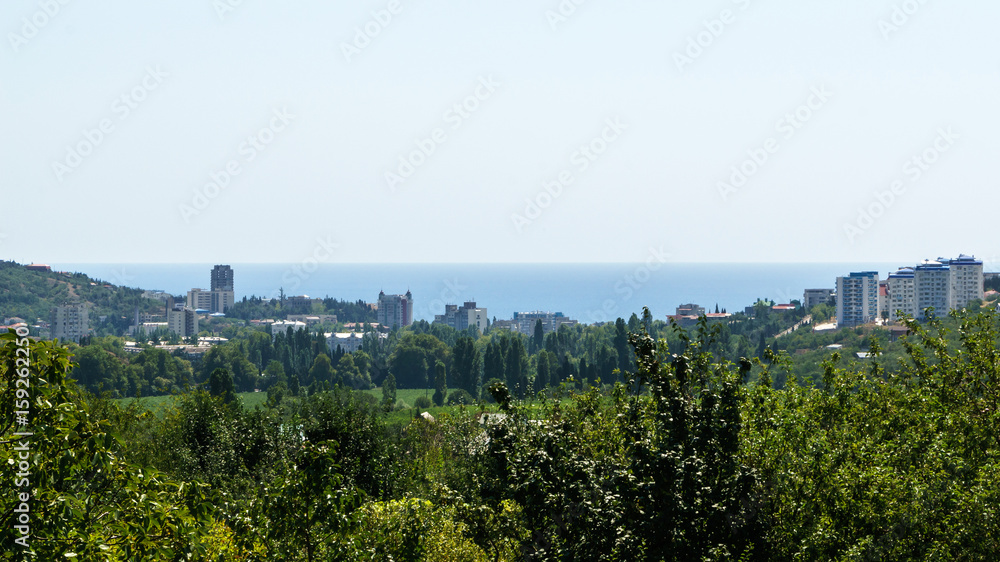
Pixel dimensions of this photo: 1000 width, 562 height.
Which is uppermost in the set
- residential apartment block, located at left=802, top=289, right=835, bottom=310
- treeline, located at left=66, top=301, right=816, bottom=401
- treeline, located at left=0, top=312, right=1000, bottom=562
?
treeline, located at left=0, top=312, right=1000, bottom=562

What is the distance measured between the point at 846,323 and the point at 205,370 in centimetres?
10909

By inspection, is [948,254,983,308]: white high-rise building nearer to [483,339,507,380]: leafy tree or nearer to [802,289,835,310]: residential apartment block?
[802,289,835,310]: residential apartment block

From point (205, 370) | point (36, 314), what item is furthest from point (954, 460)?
point (36, 314)

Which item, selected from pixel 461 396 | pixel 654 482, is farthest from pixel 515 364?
pixel 654 482

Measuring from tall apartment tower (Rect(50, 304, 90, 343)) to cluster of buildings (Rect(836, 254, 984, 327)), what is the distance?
155858 millimetres

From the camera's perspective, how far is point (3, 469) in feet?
18.7

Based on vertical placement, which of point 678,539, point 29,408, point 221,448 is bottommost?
point 221,448

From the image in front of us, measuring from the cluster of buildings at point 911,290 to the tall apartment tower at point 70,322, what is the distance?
511 ft

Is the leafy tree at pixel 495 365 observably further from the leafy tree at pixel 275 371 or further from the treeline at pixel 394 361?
the leafy tree at pixel 275 371

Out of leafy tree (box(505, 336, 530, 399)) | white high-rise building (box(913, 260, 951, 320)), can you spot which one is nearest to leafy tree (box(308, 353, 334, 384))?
leafy tree (box(505, 336, 530, 399))

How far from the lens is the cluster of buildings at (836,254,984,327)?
14725 cm

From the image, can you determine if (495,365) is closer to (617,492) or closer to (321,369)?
(321,369)

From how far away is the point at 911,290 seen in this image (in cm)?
15438

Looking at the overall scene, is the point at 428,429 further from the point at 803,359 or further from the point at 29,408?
the point at 803,359
